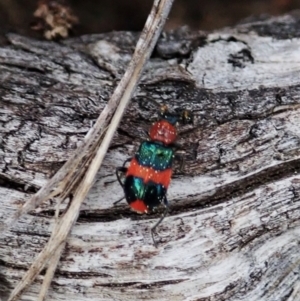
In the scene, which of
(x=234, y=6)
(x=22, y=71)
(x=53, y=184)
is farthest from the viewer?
(x=234, y=6)

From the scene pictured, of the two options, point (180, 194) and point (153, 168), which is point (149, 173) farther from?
point (180, 194)

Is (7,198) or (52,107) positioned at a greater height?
(52,107)

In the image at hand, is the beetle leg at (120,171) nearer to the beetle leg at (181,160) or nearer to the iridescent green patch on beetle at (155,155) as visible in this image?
the iridescent green patch on beetle at (155,155)

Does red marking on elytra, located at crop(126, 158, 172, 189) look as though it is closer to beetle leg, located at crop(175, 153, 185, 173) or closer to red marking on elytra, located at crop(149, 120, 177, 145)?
beetle leg, located at crop(175, 153, 185, 173)

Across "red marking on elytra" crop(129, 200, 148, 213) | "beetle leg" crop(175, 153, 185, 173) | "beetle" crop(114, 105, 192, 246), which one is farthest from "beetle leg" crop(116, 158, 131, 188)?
"beetle leg" crop(175, 153, 185, 173)

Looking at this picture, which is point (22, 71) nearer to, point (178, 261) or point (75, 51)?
point (75, 51)

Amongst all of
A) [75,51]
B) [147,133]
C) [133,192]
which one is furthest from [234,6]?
[133,192]

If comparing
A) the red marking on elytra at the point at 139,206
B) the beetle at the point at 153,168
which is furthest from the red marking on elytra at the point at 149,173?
A: the red marking on elytra at the point at 139,206
